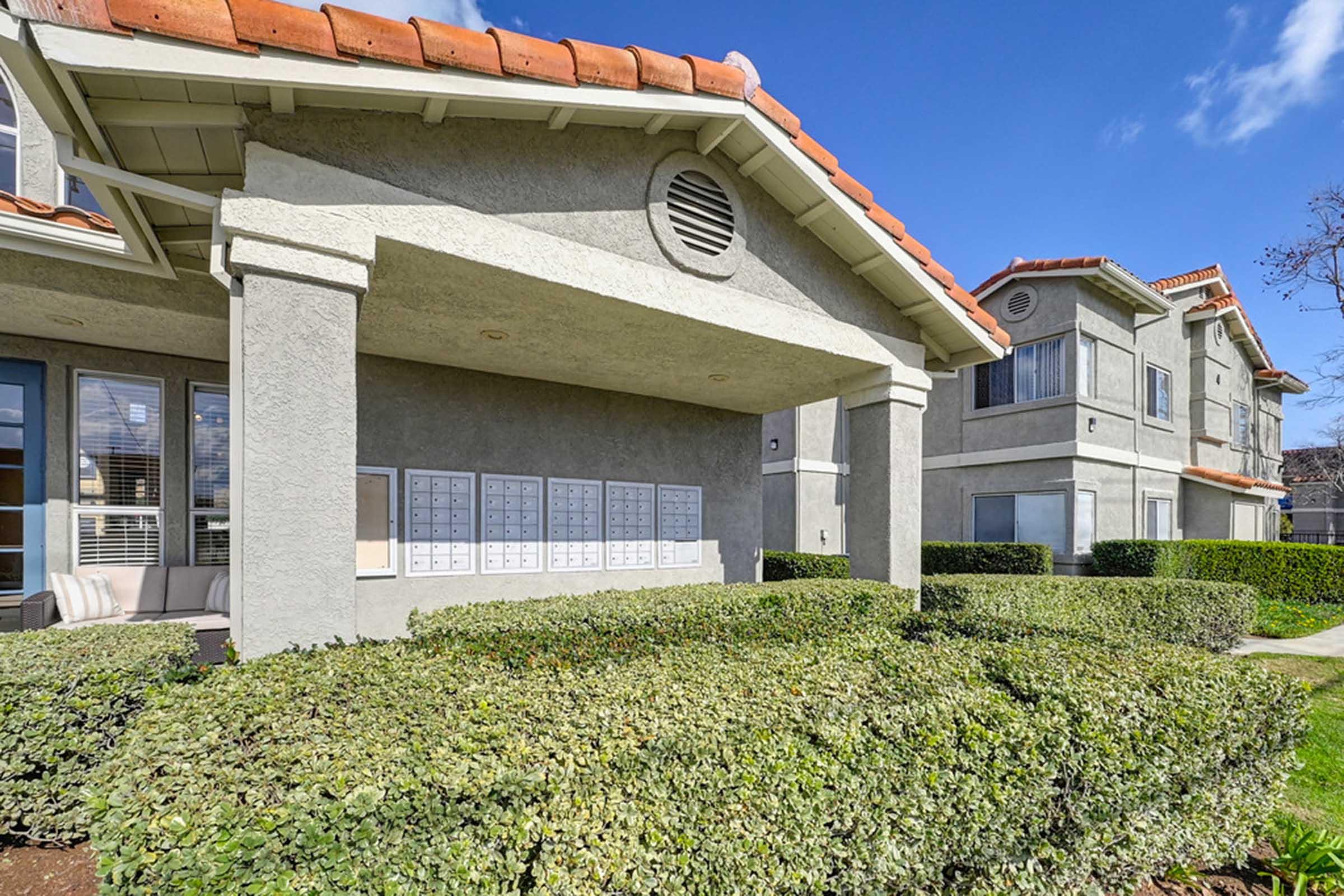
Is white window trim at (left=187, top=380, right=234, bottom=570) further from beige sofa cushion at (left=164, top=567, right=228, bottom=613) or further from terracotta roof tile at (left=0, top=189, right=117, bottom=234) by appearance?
terracotta roof tile at (left=0, top=189, right=117, bottom=234)

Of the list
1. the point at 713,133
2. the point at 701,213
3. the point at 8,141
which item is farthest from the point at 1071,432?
the point at 8,141

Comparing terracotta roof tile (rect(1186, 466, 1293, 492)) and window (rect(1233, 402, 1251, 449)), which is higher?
window (rect(1233, 402, 1251, 449))

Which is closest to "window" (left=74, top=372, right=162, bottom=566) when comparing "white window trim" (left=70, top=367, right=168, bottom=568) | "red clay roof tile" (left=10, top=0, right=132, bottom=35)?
"white window trim" (left=70, top=367, right=168, bottom=568)

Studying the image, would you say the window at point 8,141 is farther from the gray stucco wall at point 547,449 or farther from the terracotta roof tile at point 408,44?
the gray stucco wall at point 547,449

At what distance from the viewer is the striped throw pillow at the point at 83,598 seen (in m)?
6.70

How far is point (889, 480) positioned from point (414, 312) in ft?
18.4

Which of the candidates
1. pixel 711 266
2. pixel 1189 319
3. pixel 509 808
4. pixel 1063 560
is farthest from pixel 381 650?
pixel 1189 319

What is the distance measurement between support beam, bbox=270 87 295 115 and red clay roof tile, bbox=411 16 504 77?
90cm

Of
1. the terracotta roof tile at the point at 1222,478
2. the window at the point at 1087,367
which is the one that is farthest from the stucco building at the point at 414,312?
the terracotta roof tile at the point at 1222,478

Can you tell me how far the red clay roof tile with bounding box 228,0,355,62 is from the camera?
3688mm

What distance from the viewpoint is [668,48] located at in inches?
211

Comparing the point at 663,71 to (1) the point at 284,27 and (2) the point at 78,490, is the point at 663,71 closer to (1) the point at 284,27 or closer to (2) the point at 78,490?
(1) the point at 284,27

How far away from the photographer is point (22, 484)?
23.0ft

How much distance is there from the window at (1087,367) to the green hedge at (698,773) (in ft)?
37.3
